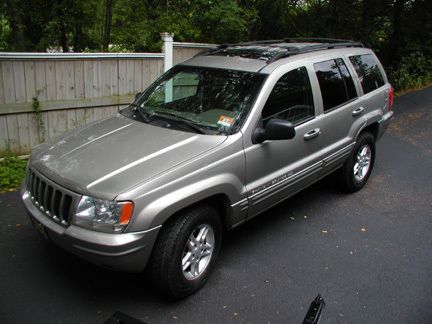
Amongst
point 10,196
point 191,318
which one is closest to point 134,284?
point 191,318

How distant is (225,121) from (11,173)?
328 centimetres

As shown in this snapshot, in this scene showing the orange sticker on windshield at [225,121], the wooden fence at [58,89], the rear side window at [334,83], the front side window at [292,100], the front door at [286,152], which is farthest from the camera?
the wooden fence at [58,89]

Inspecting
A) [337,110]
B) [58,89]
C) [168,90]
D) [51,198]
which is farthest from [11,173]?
[337,110]

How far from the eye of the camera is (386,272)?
13.0 ft

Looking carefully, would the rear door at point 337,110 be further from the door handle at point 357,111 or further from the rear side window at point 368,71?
the rear side window at point 368,71

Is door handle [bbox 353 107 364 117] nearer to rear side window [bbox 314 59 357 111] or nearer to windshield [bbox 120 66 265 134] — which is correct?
rear side window [bbox 314 59 357 111]

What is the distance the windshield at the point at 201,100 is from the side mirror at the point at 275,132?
200 mm

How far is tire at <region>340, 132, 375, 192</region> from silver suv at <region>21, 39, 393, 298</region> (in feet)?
0.53

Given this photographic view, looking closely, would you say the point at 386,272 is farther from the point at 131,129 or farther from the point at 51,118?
the point at 51,118

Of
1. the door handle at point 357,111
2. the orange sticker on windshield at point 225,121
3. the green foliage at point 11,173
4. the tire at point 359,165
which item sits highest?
the orange sticker on windshield at point 225,121

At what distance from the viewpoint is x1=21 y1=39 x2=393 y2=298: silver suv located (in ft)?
9.96

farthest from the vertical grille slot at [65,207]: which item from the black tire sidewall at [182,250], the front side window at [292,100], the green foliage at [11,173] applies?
the green foliage at [11,173]

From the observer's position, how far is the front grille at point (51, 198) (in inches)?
124

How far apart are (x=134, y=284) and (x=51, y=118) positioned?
3.48 metres
